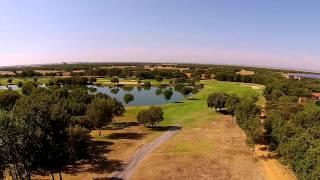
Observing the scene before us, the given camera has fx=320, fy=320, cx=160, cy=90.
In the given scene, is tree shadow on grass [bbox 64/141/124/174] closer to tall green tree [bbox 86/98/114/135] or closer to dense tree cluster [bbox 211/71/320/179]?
tall green tree [bbox 86/98/114/135]

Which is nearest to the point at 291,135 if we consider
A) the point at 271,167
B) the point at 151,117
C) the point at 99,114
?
the point at 271,167

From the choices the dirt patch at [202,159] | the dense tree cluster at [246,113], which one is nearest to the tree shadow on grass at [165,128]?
the dirt patch at [202,159]

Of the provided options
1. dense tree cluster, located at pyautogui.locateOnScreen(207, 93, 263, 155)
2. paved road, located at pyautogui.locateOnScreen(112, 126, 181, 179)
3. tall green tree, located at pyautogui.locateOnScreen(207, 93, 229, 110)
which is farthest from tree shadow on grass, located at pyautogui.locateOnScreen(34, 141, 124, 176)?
tall green tree, located at pyautogui.locateOnScreen(207, 93, 229, 110)

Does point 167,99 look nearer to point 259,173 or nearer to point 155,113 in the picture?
point 155,113

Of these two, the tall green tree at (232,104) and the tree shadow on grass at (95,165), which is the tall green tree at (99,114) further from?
the tall green tree at (232,104)

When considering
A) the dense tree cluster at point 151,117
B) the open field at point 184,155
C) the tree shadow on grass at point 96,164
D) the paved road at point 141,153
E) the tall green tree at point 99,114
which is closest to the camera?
the paved road at point 141,153

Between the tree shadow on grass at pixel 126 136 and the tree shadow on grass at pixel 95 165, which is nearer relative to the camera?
the tree shadow on grass at pixel 95 165
